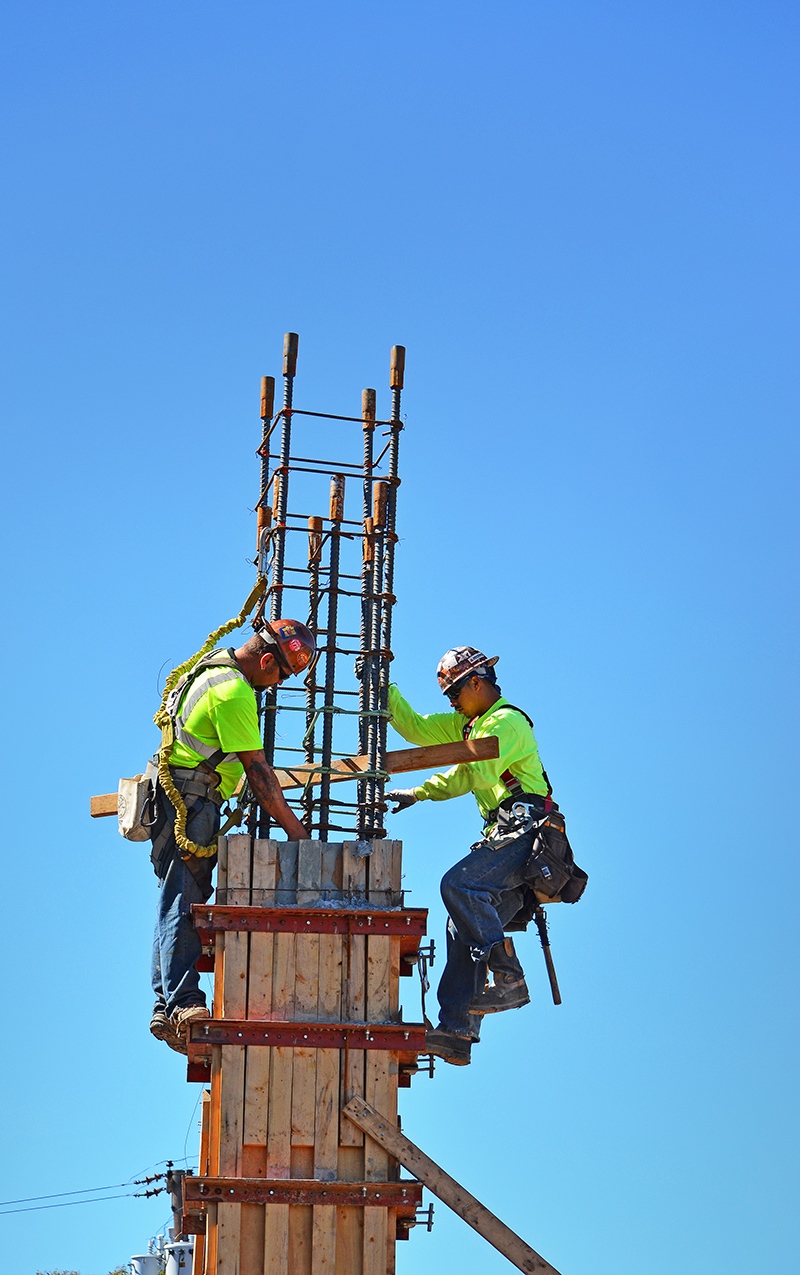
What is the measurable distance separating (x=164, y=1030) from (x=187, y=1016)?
0.70 meters

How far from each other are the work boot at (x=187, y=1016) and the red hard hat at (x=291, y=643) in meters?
2.89

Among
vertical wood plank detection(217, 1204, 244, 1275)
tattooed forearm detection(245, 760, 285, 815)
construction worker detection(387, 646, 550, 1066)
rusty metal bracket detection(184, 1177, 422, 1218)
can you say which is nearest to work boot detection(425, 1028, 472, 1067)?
construction worker detection(387, 646, 550, 1066)

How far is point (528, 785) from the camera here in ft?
50.1

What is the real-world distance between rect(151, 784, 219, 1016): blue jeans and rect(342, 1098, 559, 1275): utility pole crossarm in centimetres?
172

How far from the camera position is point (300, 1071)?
44.4ft

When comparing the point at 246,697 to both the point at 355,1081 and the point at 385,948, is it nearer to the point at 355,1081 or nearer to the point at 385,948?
the point at 385,948

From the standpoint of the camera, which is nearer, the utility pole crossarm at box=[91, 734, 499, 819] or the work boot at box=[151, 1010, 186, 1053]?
the work boot at box=[151, 1010, 186, 1053]

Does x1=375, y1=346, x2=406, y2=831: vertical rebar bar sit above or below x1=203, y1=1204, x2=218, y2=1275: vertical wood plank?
above

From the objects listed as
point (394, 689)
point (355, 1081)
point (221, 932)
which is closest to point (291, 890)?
point (221, 932)

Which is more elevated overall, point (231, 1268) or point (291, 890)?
point (291, 890)

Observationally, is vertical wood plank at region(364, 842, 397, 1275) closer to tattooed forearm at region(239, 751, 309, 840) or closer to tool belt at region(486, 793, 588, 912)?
tattooed forearm at region(239, 751, 309, 840)

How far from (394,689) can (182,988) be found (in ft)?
11.9

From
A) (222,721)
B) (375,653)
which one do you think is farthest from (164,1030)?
(375,653)

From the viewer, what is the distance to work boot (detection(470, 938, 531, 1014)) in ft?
48.6
